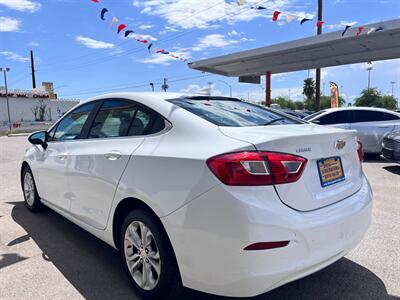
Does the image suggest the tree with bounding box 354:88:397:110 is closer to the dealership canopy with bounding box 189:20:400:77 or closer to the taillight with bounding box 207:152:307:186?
the dealership canopy with bounding box 189:20:400:77

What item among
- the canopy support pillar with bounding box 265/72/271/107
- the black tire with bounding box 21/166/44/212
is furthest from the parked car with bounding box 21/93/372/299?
the canopy support pillar with bounding box 265/72/271/107

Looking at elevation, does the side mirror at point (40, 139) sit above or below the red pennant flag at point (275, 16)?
below

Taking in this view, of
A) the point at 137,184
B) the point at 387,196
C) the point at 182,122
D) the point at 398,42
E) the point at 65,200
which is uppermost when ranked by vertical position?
the point at 398,42

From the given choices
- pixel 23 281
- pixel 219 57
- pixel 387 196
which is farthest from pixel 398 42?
pixel 23 281

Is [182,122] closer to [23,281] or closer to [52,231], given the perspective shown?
[23,281]

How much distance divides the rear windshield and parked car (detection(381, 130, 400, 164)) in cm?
561

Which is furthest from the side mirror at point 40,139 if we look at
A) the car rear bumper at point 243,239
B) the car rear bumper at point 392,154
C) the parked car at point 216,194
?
Answer: the car rear bumper at point 392,154

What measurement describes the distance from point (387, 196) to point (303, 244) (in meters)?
4.43

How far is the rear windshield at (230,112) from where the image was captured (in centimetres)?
295

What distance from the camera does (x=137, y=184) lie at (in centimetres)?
281

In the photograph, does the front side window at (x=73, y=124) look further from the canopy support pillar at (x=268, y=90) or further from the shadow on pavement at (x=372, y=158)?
the canopy support pillar at (x=268, y=90)

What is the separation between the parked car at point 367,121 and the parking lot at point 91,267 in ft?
18.4

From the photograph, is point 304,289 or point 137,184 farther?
point 304,289

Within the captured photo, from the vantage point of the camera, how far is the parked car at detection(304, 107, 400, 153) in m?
10.2
